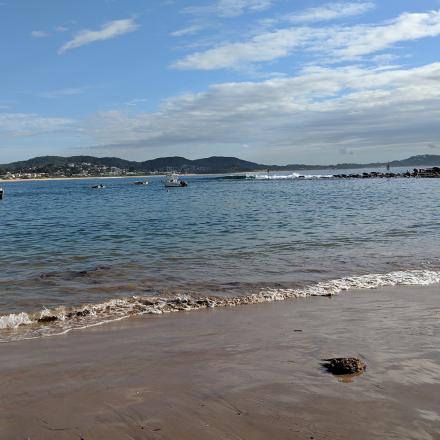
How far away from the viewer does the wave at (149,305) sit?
9469mm

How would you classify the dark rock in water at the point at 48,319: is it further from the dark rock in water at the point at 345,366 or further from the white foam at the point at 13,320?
the dark rock in water at the point at 345,366

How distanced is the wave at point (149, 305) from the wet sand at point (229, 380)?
0.64 m

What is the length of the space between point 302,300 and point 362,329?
281 centimetres

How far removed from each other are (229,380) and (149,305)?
198 inches

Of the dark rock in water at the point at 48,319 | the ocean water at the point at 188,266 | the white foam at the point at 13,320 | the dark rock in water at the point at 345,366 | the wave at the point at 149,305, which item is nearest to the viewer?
the dark rock in water at the point at 345,366

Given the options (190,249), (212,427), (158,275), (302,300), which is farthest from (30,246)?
(212,427)

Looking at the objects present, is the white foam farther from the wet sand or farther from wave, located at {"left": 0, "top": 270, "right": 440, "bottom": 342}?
the wet sand

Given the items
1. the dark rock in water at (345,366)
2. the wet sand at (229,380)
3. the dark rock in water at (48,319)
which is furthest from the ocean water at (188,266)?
the dark rock in water at (345,366)

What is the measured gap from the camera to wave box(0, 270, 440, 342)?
9.47 meters

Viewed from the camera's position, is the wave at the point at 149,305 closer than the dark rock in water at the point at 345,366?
No

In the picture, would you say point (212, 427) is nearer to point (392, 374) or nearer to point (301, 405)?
point (301, 405)

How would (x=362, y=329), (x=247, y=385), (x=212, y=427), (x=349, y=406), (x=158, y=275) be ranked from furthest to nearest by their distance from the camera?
(x=158, y=275) < (x=362, y=329) < (x=247, y=385) < (x=349, y=406) < (x=212, y=427)

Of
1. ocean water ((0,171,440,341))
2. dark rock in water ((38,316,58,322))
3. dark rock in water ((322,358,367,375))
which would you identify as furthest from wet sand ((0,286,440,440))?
ocean water ((0,171,440,341))

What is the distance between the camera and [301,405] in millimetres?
5480
